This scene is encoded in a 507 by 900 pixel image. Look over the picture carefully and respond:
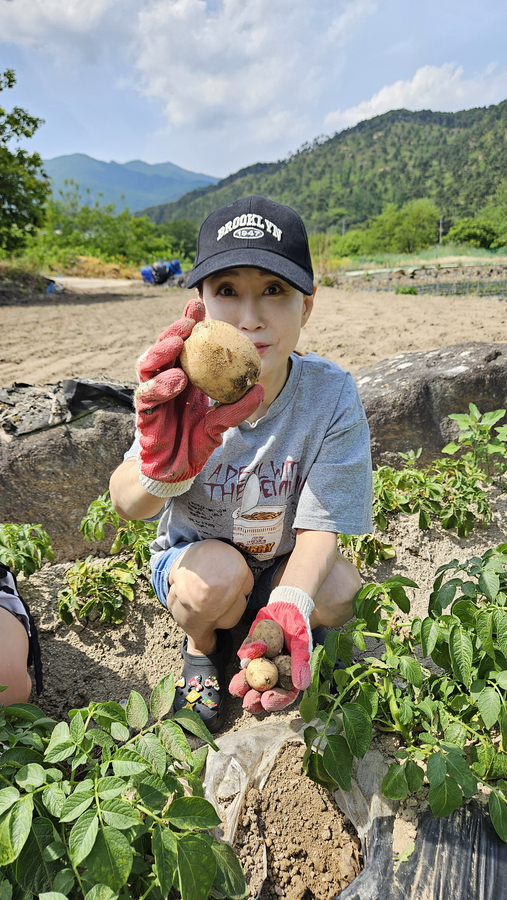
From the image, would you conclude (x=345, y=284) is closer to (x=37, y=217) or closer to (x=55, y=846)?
(x=37, y=217)

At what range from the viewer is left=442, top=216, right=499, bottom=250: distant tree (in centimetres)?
4709

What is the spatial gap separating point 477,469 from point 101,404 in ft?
6.88

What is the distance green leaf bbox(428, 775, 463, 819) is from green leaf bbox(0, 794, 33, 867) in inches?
29.2

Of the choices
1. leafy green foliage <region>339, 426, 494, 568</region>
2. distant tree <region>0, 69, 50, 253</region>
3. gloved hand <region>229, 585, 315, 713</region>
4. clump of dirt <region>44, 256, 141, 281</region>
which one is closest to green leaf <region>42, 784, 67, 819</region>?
gloved hand <region>229, 585, 315, 713</region>

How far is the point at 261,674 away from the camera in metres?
1.20

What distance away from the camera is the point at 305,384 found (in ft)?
6.04

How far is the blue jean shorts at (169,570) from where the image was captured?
5.87 feet

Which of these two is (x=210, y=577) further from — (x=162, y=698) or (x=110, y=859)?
(x=110, y=859)

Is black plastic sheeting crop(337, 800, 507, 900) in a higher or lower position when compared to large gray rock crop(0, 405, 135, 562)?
lower

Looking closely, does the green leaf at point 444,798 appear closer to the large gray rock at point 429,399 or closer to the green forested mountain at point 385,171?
the large gray rock at point 429,399

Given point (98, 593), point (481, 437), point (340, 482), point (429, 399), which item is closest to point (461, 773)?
point (340, 482)

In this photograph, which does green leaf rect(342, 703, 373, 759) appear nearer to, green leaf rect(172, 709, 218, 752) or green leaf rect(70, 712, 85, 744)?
green leaf rect(172, 709, 218, 752)

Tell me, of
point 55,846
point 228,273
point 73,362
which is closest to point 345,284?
point 73,362

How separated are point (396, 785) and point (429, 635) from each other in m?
0.32
